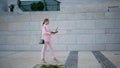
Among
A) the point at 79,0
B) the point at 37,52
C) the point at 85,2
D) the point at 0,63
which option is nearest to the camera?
the point at 0,63

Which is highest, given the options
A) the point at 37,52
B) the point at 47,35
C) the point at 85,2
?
the point at 85,2

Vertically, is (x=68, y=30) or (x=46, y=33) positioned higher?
(x=46, y=33)

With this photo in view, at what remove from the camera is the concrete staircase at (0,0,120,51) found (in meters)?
16.6

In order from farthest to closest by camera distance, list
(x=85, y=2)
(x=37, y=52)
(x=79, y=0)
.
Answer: (x=79, y=0) < (x=85, y=2) < (x=37, y=52)

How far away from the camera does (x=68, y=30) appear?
16.9 meters

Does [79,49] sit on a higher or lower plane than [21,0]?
lower

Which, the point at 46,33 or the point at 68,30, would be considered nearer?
the point at 46,33

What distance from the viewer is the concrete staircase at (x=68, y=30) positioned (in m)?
16.6

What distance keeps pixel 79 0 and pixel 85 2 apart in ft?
4.59

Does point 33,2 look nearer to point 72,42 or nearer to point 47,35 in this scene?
point 72,42

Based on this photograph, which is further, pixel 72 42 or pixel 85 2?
pixel 85 2

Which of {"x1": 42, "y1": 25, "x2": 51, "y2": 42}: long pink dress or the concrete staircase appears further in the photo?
the concrete staircase

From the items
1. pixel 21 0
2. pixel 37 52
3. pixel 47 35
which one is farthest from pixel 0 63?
pixel 21 0

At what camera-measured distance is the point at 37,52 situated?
53.9 feet
